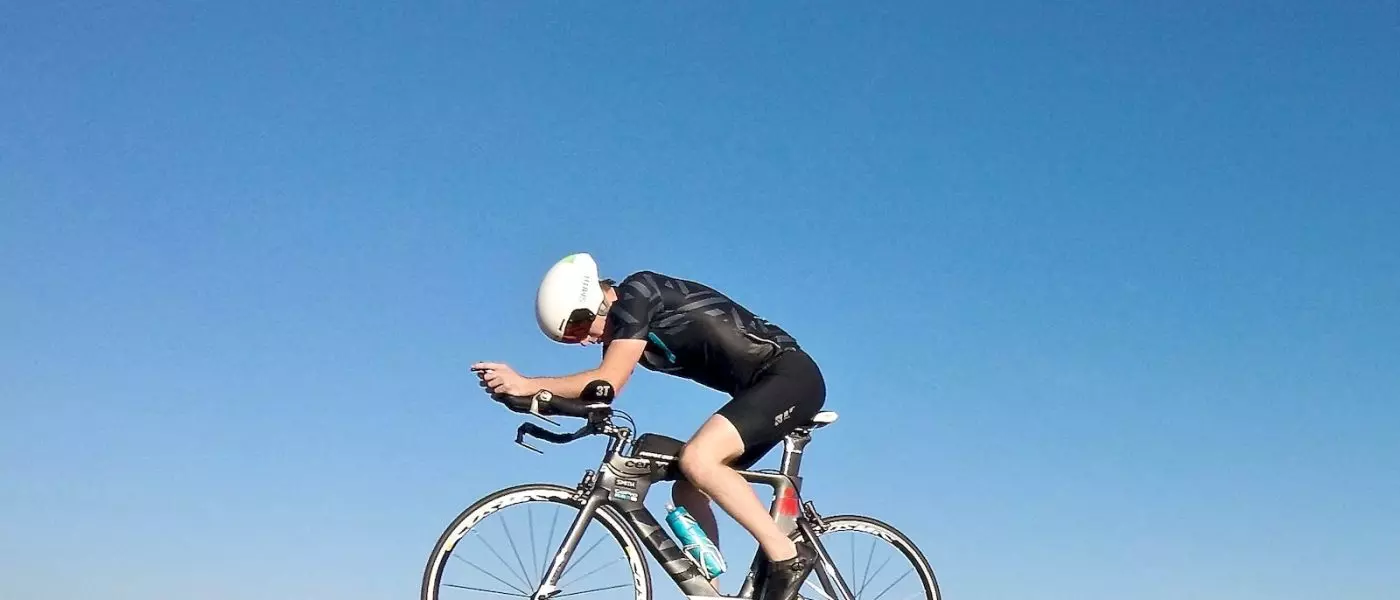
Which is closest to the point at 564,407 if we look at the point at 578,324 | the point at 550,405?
the point at 550,405

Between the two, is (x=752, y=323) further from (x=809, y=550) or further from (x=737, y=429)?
(x=809, y=550)

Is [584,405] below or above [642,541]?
above

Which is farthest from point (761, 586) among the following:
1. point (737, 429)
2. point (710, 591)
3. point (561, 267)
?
point (561, 267)

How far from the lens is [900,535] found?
9383mm

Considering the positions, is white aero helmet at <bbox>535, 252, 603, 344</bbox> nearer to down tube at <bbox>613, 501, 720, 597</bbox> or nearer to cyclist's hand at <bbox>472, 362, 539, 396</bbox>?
cyclist's hand at <bbox>472, 362, 539, 396</bbox>

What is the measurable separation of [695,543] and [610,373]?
118cm

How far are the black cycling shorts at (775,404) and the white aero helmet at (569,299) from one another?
1.00 meters

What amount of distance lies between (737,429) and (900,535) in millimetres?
1796

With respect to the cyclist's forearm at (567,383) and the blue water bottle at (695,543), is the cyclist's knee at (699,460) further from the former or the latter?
the cyclist's forearm at (567,383)

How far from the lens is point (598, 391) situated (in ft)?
25.9

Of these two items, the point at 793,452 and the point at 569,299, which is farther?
the point at 793,452

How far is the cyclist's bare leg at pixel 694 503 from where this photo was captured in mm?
8625

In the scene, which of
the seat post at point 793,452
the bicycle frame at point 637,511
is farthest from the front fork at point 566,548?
the seat post at point 793,452

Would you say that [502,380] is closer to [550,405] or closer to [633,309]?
[550,405]
